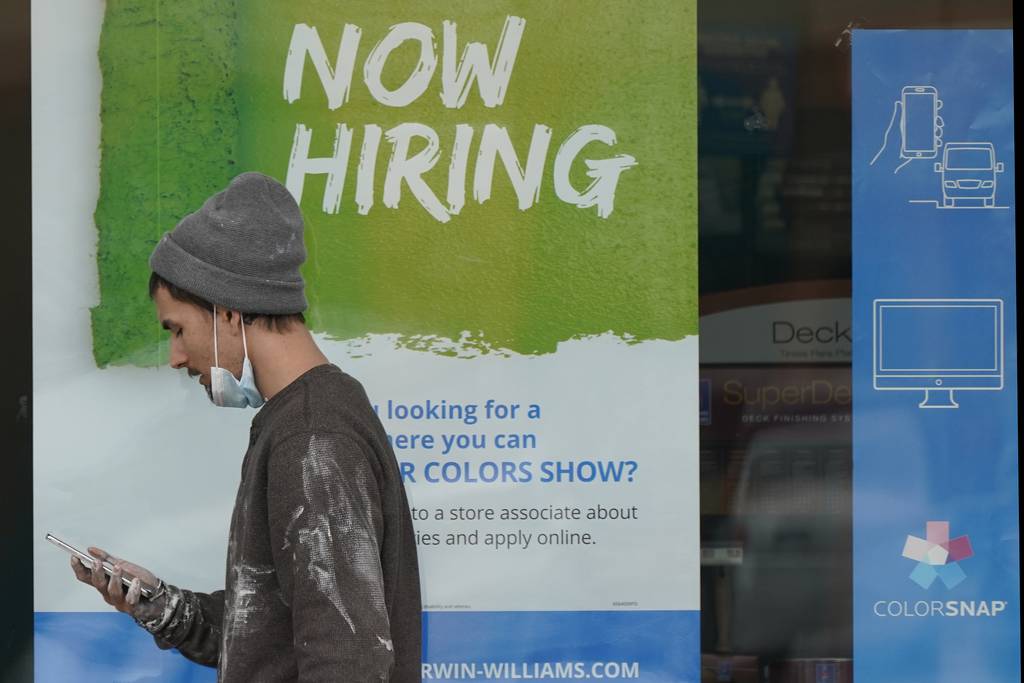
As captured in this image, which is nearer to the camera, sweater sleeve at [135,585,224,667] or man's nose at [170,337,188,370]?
man's nose at [170,337,188,370]

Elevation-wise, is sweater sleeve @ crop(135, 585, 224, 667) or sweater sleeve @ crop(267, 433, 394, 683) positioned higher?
sweater sleeve @ crop(267, 433, 394, 683)

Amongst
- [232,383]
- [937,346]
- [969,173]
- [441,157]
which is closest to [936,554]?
[937,346]

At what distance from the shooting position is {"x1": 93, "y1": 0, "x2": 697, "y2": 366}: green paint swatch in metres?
4.29

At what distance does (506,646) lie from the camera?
4.33 meters

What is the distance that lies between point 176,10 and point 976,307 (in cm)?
271

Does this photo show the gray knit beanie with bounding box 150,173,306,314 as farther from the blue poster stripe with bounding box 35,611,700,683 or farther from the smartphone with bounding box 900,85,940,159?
the smartphone with bounding box 900,85,940,159

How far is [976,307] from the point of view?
4.38 meters

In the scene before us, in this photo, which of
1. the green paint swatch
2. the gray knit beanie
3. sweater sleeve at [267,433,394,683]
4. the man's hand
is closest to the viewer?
sweater sleeve at [267,433,394,683]

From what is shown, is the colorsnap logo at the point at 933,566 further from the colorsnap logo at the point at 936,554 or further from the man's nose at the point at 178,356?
the man's nose at the point at 178,356

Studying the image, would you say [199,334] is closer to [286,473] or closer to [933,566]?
[286,473]

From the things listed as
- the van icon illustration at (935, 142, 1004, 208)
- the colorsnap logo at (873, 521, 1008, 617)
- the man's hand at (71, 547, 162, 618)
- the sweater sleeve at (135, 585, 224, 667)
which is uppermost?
the van icon illustration at (935, 142, 1004, 208)

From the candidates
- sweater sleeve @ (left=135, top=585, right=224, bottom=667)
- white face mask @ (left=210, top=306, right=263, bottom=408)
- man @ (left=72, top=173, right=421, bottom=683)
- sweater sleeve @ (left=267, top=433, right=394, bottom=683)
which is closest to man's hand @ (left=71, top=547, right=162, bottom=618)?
sweater sleeve @ (left=135, top=585, right=224, bottom=667)

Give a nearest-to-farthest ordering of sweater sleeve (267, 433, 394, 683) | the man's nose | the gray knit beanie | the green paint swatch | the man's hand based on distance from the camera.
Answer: sweater sleeve (267, 433, 394, 683), the gray knit beanie, the man's nose, the man's hand, the green paint swatch

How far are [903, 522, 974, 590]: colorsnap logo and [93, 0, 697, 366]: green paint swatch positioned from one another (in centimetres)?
103
